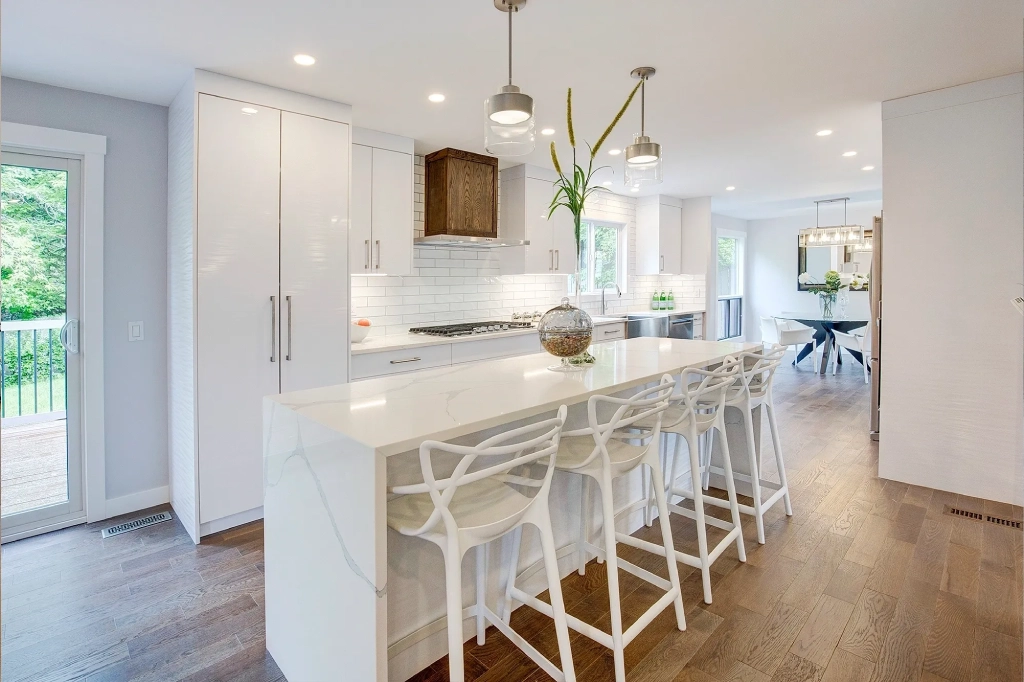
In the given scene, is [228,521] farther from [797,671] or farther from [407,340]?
[797,671]

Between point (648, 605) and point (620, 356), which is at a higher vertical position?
point (620, 356)

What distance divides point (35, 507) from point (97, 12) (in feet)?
8.28

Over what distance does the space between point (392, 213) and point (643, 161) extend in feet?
6.49

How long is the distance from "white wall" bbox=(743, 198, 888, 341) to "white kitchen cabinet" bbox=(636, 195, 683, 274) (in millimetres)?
→ 3224

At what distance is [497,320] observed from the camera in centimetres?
548

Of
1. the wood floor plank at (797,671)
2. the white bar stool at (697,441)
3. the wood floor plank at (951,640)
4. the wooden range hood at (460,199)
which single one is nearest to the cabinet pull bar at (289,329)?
the wooden range hood at (460,199)

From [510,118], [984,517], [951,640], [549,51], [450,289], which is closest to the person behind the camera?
[951,640]

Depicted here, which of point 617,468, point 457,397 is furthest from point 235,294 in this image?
point 617,468

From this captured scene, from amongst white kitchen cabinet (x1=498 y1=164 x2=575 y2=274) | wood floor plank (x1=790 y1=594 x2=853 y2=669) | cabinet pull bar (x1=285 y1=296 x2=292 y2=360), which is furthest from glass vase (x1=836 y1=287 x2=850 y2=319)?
cabinet pull bar (x1=285 y1=296 x2=292 y2=360)

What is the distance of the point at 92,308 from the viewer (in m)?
3.21

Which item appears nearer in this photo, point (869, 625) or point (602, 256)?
point (869, 625)

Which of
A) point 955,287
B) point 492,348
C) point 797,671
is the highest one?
point 955,287

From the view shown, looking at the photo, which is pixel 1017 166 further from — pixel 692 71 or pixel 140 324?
pixel 140 324

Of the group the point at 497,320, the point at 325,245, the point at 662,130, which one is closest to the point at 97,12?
the point at 325,245
